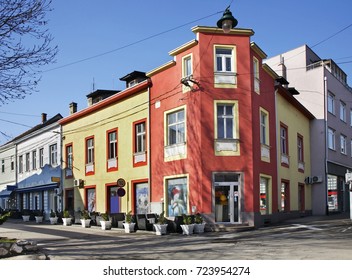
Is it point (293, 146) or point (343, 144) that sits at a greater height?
point (343, 144)

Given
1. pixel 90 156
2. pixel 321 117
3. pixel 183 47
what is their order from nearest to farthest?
pixel 183 47 < pixel 90 156 < pixel 321 117

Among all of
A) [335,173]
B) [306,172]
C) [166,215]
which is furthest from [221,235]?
[335,173]

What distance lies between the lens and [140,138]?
23.4 m

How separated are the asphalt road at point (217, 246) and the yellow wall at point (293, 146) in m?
6.50

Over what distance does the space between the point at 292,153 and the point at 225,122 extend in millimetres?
7949

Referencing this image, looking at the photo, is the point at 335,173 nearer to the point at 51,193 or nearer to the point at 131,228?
A: the point at 131,228

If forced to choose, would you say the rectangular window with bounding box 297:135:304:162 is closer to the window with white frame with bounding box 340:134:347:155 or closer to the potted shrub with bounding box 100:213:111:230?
the window with white frame with bounding box 340:134:347:155

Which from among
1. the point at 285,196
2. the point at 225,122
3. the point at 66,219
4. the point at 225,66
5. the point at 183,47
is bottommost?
the point at 66,219

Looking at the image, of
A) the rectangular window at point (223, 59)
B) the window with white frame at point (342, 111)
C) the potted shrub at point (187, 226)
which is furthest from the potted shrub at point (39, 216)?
the window with white frame at point (342, 111)

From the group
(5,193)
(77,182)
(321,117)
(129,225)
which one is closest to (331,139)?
(321,117)

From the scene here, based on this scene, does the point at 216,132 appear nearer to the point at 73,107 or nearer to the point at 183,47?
the point at 183,47

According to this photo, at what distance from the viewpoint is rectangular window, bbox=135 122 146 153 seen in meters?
23.1

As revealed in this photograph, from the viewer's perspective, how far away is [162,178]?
21.3 meters

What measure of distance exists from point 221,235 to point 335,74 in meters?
20.7
